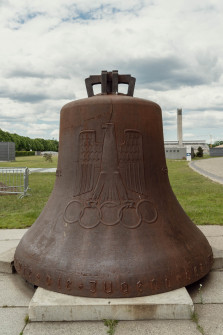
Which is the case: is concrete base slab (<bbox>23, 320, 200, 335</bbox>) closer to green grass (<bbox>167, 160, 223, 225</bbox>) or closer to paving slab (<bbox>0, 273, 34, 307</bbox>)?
paving slab (<bbox>0, 273, 34, 307</bbox>)

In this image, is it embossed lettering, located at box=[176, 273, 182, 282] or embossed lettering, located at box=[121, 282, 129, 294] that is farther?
embossed lettering, located at box=[176, 273, 182, 282]

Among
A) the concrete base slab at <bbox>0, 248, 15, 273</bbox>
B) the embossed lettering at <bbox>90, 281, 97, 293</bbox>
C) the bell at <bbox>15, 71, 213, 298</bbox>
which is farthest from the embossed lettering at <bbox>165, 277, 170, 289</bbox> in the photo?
the concrete base slab at <bbox>0, 248, 15, 273</bbox>

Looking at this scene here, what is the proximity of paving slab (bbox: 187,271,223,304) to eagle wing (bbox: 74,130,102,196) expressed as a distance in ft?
4.21

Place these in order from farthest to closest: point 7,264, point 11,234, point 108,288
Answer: point 11,234
point 7,264
point 108,288

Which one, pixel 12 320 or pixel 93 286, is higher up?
pixel 93 286

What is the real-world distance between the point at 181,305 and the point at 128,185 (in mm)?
1024

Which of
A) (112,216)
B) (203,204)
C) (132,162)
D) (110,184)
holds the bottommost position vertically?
(203,204)

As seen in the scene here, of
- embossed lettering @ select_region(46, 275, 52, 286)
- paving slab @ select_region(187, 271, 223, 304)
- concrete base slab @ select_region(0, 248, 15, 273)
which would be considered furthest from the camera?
concrete base slab @ select_region(0, 248, 15, 273)

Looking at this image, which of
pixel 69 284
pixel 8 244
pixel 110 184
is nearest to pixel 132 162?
pixel 110 184

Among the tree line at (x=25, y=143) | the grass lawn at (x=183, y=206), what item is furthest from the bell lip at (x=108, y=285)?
the tree line at (x=25, y=143)

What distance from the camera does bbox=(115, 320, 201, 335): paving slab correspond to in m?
2.08

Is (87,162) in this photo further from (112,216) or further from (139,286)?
(139,286)

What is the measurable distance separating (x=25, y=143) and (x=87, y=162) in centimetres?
8752

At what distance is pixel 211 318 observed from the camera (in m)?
2.27
